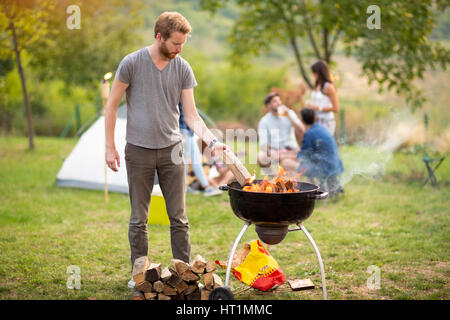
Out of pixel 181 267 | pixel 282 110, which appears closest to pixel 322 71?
pixel 282 110

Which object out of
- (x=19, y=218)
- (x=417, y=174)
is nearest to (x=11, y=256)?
(x=19, y=218)

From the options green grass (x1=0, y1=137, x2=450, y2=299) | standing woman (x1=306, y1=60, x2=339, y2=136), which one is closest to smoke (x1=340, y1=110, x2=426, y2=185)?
green grass (x1=0, y1=137, x2=450, y2=299)

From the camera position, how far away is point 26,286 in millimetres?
3164

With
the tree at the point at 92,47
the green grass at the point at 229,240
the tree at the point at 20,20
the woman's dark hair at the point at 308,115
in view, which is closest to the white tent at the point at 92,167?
the green grass at the point at 229,240

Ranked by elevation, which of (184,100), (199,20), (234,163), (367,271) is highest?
(199,20)

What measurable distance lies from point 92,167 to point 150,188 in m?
3.63

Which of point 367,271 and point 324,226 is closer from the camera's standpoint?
point 367,271

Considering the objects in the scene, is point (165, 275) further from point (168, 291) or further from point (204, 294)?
point (204, 294)

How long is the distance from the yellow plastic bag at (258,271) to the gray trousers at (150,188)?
0.40m

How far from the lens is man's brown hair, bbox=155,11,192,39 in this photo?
2.72 metres

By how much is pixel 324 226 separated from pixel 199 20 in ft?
120

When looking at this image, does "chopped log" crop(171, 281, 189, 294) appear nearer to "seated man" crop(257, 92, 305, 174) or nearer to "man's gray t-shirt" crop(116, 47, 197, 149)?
"man's gray t-shirt" crop(116, 47, 197, 149)

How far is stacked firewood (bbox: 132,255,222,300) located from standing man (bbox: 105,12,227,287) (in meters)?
0.21
